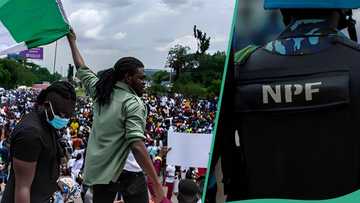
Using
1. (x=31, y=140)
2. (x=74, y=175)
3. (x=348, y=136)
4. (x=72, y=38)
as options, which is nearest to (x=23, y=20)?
(x=72, y=38)

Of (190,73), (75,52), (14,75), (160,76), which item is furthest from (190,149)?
(14,75)

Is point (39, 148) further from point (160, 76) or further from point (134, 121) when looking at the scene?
point (160, 76)

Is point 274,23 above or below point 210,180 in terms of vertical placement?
above

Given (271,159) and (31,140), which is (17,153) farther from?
(271,159)

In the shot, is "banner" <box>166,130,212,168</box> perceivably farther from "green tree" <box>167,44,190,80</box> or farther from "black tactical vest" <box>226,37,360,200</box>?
"green tree" <box>167,44,190,80</box>

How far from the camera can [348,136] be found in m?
1.45

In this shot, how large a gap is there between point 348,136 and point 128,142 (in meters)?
2.23

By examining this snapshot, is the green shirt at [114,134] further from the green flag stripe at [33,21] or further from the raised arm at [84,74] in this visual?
the green flag stripe at [33,21]

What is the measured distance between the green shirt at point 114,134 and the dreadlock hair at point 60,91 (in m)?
0.35

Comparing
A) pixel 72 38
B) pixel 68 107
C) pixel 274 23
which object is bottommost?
pixel 68 107

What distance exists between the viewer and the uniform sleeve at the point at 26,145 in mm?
2986

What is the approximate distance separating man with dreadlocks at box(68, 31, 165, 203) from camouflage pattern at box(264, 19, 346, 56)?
1.97 m

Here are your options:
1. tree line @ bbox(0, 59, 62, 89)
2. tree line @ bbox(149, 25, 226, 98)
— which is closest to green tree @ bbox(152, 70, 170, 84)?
tree line @ bbox(149, 25, 226, 98)

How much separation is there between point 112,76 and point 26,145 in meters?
0.89
